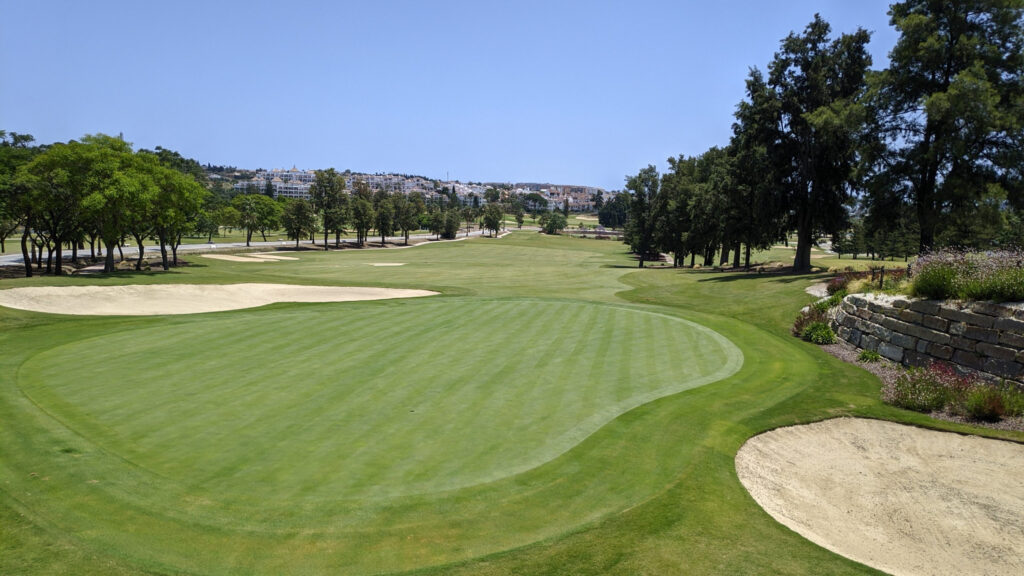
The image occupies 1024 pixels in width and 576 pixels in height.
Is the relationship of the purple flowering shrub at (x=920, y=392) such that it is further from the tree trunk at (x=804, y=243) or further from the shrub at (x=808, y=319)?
the tree trunk at (x=804, y=243)

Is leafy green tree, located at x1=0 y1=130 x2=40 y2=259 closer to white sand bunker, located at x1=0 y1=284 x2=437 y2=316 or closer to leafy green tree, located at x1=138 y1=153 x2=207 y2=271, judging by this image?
leafy green tree, located at x1=138 y1=153 x2=207 y2=271

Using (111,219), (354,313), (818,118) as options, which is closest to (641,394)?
(354,313)

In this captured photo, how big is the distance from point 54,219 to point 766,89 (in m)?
56.1

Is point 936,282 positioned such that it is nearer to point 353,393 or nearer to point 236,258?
point 353,393

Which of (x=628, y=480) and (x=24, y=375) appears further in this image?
(x=24, y=375)

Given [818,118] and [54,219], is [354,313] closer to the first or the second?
[818,118]

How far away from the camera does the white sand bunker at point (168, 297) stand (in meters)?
27.5

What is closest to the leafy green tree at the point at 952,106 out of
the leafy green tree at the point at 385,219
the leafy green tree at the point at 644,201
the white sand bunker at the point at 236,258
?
the leafy green tree at the point at 644,201

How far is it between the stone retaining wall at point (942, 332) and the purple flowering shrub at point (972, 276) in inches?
14.6

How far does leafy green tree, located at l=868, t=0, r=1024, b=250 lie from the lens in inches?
1107

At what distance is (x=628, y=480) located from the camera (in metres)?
9.60

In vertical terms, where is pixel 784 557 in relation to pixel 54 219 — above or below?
below

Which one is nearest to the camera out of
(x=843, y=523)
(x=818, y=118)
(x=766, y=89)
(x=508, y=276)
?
(x=843, y=523)

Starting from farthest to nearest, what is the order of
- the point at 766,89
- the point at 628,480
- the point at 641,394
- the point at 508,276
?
the point at 508,276
the point at 766,89
the point at 641,394
the point at 628,480
